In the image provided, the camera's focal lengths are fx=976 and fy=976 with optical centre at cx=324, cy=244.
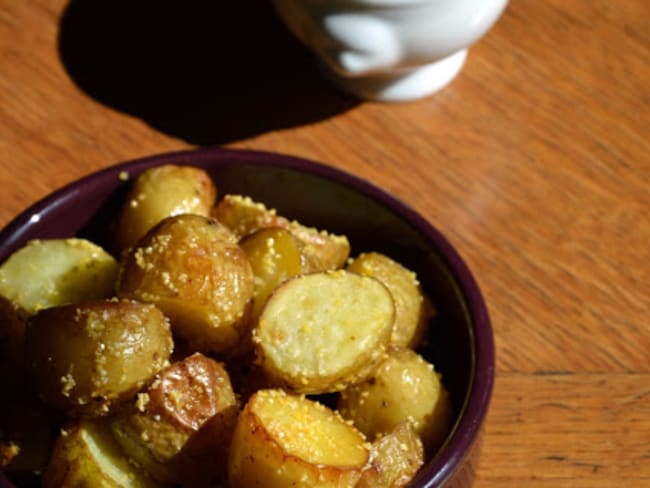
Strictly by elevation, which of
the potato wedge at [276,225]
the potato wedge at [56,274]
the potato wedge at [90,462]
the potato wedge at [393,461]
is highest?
the potato wedge at [276,225]

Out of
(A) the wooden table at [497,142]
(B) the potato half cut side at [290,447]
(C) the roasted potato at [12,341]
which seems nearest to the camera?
(B) the potato half cut side at [290,447]

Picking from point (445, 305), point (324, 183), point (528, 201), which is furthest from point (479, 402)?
point (528, 201)

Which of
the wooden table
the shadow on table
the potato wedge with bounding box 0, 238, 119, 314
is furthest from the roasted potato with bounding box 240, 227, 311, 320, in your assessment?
the shadow on table

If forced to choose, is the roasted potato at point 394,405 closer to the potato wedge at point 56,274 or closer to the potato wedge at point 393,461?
the potato wedge at point 393,461

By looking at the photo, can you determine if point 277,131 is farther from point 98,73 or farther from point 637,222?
point 637,222

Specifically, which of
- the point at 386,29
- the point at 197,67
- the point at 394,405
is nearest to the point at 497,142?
the point at 386,29

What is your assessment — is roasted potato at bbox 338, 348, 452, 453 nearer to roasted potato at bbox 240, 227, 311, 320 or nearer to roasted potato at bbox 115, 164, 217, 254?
roasted potato at bbox 240, 227, 311, 320

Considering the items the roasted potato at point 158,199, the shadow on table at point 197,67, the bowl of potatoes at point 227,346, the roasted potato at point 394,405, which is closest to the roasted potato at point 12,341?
the bowl of potatoes at point 227,346
